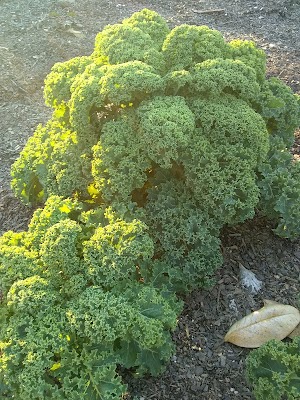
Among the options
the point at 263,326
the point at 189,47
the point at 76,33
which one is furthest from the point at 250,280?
the point at 76,33

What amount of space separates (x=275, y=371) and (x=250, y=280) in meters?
1.08

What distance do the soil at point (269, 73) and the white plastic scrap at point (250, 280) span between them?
0.14 ft

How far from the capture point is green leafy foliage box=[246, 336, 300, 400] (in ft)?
10.7

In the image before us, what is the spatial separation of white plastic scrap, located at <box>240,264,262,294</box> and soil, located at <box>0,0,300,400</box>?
43mm

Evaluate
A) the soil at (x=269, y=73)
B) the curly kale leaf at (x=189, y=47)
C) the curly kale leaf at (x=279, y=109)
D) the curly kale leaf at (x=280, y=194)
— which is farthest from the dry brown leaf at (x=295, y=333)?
the curly kale leaf at (x=189, y=47)

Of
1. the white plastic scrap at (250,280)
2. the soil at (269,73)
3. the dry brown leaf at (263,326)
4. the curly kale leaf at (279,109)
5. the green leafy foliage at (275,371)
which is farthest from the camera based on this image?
the curly kale leaf at (279,109)

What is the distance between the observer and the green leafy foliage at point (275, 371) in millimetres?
3264

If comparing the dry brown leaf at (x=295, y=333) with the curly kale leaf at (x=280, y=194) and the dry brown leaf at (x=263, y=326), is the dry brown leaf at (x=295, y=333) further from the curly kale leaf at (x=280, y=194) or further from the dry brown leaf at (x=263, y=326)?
the curly kale leaf at (x=280, y=194)

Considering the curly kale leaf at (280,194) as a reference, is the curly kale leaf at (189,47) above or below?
above

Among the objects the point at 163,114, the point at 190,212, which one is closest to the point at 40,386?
the point at 190,212

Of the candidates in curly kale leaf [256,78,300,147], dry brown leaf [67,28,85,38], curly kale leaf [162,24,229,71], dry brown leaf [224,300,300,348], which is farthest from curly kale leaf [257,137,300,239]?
dry brown leaf [67,28,85,38]

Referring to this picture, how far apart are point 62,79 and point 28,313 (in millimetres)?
2006

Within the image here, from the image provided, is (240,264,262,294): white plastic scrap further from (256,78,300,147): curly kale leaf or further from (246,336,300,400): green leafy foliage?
(256,78,300,147): curly kale leaf

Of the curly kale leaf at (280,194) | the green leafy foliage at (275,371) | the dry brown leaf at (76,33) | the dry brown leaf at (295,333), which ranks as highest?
the curly kale leaf at (280,194)
